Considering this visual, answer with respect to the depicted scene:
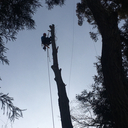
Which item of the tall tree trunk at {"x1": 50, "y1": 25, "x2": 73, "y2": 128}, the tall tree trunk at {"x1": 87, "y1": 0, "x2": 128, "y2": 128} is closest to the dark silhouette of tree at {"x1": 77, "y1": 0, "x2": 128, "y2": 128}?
the tall tree trunk at {"x1": 87, "y1": 0, "x2": 128, "y2": 128}

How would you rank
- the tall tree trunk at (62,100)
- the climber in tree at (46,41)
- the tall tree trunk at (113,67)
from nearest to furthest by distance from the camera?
the tall tree trunk at (113,67) < the tall tree trunk at (62,100) < the climber in tree at (46,41)

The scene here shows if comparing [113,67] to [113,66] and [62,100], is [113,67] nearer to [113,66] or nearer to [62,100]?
[113,66]

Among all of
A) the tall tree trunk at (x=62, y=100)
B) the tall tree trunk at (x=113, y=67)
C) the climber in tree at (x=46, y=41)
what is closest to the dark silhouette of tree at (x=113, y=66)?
the tall tree trunk at (x=113, y=67)

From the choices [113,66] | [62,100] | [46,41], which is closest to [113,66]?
[113,66]

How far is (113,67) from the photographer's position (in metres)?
3.07

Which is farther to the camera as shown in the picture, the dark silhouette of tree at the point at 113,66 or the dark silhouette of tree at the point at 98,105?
the dark silhouette of tree at the point at 98,105

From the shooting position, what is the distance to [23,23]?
14.5 feet

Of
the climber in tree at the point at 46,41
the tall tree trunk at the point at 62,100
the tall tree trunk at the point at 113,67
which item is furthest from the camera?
the climber in tree at the point at 46,41

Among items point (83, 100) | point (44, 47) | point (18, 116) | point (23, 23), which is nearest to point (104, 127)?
point (83, 100)

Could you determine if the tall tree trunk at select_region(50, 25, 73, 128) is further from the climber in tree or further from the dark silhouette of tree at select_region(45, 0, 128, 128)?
the climber in tree

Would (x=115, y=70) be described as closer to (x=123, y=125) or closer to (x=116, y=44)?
(x=116, y=44)

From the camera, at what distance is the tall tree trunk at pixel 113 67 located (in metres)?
2.55

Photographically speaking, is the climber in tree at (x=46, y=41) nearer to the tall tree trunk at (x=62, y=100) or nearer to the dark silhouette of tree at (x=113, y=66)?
the tall tree trunk at (x=62, y=100)

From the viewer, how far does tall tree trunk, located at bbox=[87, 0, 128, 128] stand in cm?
255
